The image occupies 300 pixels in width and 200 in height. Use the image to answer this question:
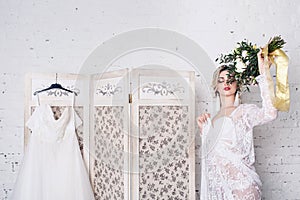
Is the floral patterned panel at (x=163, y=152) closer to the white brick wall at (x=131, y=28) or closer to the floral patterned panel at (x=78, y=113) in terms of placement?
the floral patterned panel at (x=78, y=113)

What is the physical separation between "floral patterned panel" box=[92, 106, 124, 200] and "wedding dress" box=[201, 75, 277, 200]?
540 mm

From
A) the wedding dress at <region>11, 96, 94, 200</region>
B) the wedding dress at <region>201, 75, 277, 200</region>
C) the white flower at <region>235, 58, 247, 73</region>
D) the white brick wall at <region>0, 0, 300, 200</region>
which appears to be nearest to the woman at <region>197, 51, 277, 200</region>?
the wedding dress at <region>201, 75, 277, 200</region>

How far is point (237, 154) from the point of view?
2.38 metres

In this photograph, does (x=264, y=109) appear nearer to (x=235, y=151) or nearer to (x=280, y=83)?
(x=280, y=83)

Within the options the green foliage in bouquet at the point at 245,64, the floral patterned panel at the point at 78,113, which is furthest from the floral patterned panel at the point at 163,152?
the floral patterned panel at the point at 78,113

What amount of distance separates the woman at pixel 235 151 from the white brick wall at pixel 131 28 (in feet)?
2.07

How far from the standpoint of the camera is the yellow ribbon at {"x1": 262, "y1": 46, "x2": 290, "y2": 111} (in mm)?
2320

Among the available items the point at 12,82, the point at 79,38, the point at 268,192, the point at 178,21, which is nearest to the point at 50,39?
the point at 79,38

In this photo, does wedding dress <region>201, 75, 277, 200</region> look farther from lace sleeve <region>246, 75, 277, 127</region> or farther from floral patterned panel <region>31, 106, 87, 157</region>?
floral patterned panel <region>31, 106, 87, 157</region>

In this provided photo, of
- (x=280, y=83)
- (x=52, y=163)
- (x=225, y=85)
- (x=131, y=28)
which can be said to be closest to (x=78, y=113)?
(x=52, y=163)

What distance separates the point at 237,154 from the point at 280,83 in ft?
1.54

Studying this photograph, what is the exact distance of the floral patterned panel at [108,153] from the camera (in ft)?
7.77

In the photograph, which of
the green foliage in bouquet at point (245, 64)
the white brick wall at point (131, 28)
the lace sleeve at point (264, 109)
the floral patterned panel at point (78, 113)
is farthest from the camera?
the white brick wall at point (131, 28)

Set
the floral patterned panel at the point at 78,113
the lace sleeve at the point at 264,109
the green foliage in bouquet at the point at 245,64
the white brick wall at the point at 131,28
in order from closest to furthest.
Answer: the lace sleeve at the point at 264,109, the green foliage in bouquet at the point at 245,64, the floral patterned panel at the point at 78,113, the white brick wall at the point at 131,28
